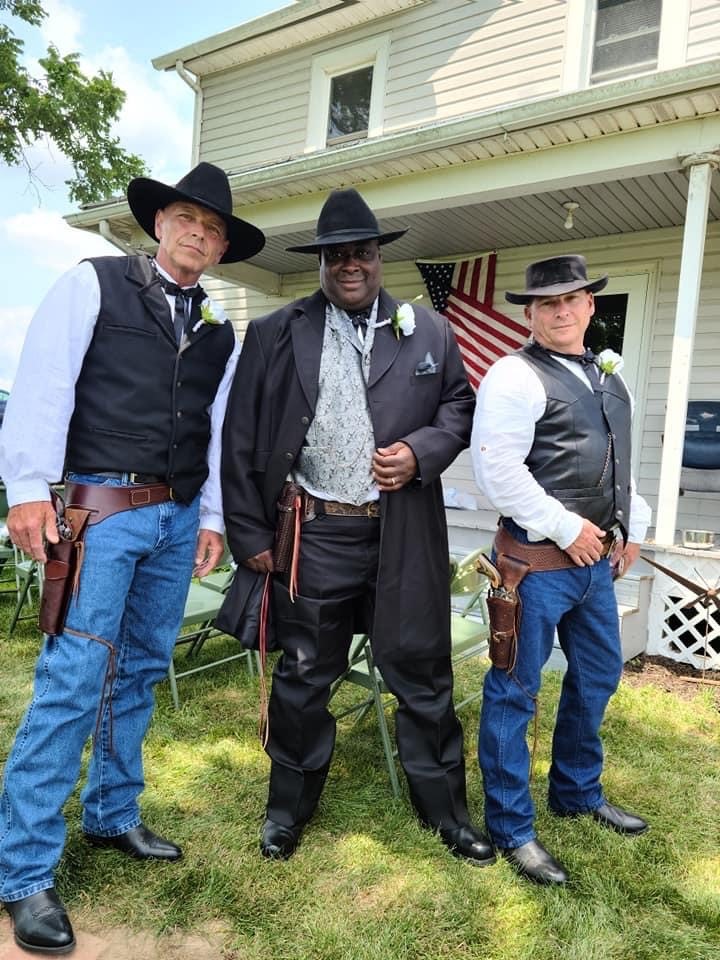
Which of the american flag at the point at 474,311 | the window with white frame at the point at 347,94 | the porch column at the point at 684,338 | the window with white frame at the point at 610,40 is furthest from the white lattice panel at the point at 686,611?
the window with white frame at the point at 347,94

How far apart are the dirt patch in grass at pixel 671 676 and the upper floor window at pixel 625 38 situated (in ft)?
16.7

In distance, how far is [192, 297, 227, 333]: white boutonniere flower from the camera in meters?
2.15

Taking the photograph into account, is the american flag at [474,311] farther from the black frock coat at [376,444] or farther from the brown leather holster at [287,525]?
the brown leather holster at [287,525]

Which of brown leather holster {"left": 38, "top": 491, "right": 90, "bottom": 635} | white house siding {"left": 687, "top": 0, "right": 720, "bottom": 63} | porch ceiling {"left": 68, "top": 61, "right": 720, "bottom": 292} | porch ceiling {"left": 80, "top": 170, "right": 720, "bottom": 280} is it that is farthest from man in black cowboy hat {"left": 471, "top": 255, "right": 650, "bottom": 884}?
white house siding {"left": 687, "top": 0, "right": 720, "bottom": 63}

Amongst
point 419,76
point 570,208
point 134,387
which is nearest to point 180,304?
point 134,387

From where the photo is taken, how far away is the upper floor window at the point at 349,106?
7.93m

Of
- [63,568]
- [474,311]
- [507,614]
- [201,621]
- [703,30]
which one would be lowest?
[201,621]

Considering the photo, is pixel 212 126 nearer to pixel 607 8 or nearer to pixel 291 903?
pixel 607 8

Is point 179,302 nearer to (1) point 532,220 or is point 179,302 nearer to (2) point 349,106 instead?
(1) point 532,220

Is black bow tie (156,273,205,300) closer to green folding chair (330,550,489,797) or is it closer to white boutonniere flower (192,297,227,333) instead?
white boutonniere flower (192,297,227,333)

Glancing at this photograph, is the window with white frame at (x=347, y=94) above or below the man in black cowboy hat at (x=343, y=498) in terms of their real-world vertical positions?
above

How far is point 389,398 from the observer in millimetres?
2283

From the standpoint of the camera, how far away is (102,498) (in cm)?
197

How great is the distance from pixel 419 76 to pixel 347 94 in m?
1.05
